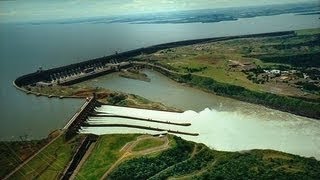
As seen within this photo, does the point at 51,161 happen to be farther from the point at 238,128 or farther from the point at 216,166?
the point at 238,128

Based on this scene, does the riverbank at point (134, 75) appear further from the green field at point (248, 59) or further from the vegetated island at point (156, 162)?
the vegetated island at point (156, 162)

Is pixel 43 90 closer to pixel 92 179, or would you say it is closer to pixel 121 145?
pixel 121 145

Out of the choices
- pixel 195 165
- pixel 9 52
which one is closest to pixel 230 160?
pixel 195 165

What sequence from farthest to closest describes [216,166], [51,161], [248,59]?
[248,59], [51,161], [216,166]

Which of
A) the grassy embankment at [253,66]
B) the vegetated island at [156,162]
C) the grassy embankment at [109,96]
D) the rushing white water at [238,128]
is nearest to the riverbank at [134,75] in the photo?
the grassy embankment at [253,66]

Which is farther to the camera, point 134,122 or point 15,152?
point 134,122

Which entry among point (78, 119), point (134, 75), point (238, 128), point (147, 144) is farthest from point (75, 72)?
point (147, 144)
